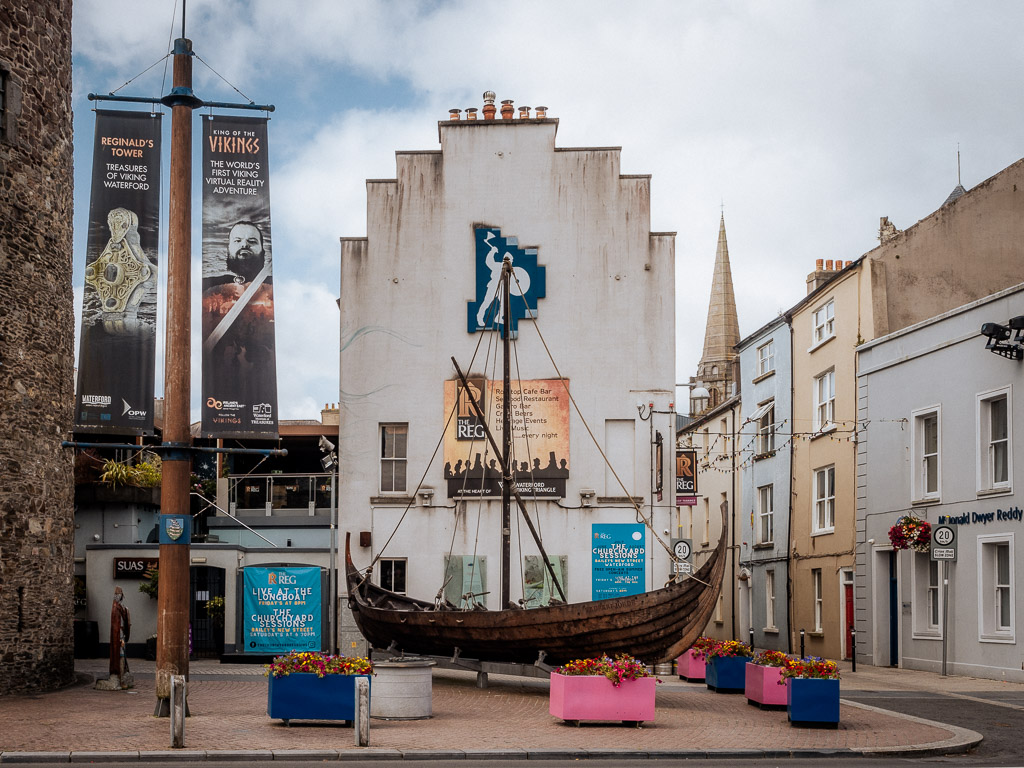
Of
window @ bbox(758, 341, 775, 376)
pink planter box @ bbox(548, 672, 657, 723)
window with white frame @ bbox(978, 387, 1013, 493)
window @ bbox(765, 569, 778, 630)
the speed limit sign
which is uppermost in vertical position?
window @ bbox(758, 341, 775, 376)

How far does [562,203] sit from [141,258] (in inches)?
538

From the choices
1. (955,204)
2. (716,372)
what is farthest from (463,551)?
(716,372)

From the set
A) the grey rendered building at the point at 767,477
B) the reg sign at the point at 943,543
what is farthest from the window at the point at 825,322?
the reg sign at the point at 943,543

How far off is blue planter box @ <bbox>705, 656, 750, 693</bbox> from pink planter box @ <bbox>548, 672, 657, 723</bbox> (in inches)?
Result: 199

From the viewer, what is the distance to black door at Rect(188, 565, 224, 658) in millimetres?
32000

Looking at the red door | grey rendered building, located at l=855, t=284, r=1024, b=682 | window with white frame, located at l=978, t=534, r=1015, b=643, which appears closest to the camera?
grey rendered building, located at l=855, t=284, r=1024, b=682

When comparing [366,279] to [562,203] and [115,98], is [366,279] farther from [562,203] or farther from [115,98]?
[115,98]

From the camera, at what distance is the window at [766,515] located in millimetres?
41688

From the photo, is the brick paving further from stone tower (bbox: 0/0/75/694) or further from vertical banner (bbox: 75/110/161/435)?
vertical banner (bbox: 75/110/161/435)

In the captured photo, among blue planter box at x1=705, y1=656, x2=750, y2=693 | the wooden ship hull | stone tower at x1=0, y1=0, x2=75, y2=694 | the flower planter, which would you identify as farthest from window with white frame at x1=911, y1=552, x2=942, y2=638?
stone tower at x1=0, y1=0, x2=75, y2=694

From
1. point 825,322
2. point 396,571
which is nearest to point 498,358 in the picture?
point 396,571

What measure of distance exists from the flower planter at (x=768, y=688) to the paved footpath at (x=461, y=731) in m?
0.22

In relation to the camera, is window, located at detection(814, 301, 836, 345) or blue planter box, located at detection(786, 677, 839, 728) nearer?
blue planter box, located at detection(786, 677, 839, 728)

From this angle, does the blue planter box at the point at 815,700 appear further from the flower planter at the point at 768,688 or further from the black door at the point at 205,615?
the black door at the point at 205,615
